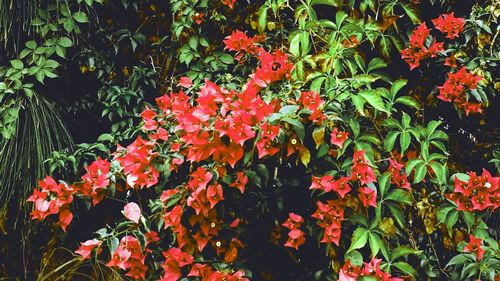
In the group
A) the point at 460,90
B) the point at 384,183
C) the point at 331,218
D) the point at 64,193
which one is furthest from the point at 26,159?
the point at 460,90

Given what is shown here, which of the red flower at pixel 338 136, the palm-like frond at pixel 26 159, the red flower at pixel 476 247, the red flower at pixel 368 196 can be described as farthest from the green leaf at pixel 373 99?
the palm-like frond at pixel 26 159

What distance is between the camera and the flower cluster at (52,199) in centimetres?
165

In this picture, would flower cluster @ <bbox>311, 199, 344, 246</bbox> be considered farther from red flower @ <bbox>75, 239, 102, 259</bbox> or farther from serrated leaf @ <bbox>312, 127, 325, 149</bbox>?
red flower @ <bbox>75, 239, 102, 259</bbox>

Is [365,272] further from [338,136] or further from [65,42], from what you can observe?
[65,42]

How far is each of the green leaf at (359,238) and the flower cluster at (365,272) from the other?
4 centimetres

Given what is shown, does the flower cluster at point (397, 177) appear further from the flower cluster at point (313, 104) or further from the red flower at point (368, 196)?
the flower cluster at point (313, 104)

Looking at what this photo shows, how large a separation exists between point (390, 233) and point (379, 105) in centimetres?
35

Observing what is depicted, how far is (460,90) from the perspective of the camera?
75.5 inches

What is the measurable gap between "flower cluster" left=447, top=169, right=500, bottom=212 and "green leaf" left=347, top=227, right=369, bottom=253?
0.30 meters

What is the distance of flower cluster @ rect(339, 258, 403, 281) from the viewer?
145 centimetres

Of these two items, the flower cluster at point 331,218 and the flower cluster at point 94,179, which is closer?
the flower cluster at point 331,218

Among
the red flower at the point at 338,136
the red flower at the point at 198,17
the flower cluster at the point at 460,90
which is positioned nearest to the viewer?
the red flower at the point at 338,136

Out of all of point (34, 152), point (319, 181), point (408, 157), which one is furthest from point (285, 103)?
point (34, 152)

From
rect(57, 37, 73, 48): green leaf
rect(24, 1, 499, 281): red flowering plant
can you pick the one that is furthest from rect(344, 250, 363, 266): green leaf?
rect(57, 37, 73, 48): green leaf
